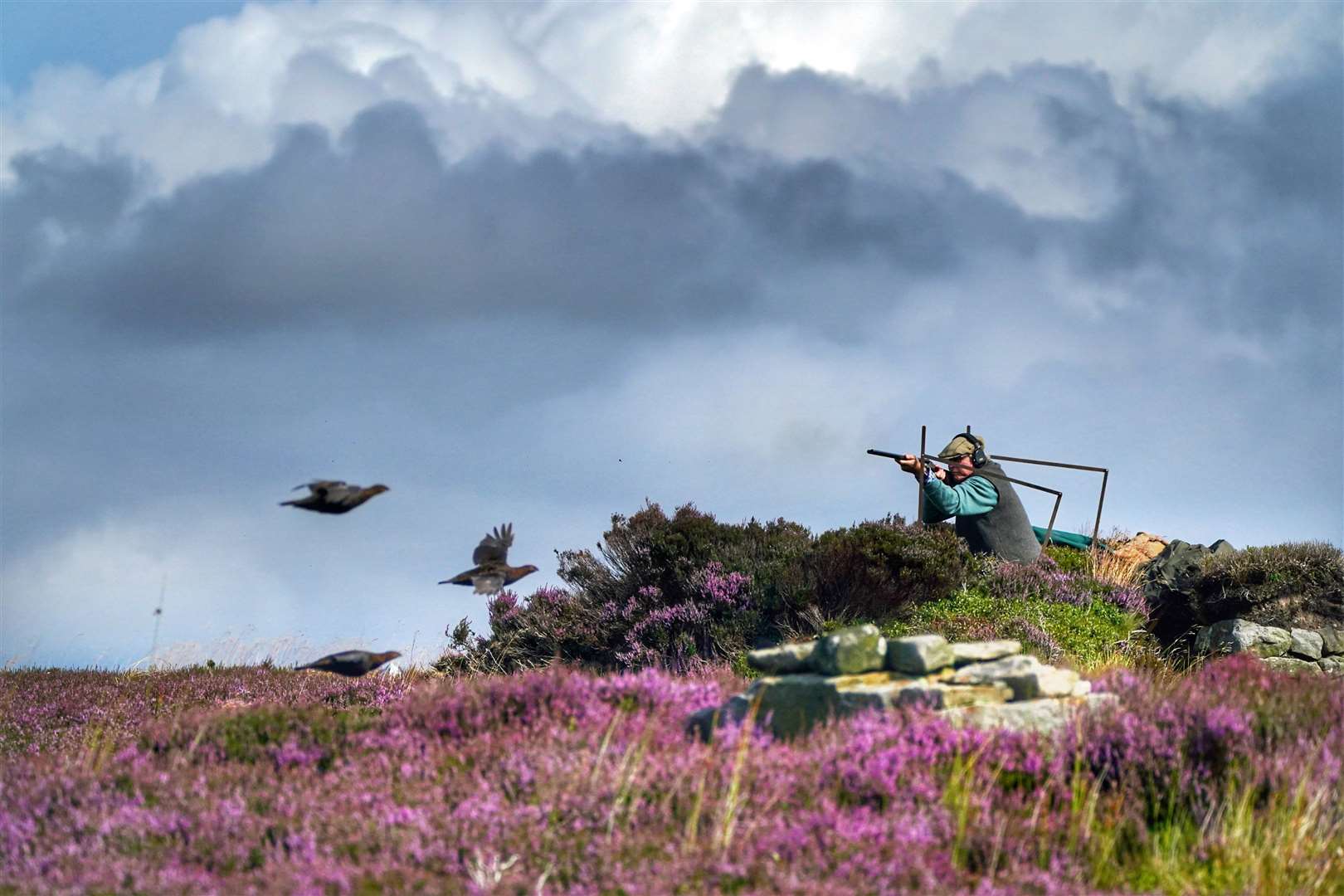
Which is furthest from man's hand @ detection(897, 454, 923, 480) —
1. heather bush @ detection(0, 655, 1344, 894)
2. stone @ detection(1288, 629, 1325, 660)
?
heather bush @ detection(0, 655, 1344, 894)

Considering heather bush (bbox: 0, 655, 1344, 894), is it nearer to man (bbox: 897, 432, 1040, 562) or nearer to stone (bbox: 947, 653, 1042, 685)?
stone (bbox: 947, 653, 1042, 685)

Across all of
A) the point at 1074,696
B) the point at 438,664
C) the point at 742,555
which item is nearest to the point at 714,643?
the point at 742,555

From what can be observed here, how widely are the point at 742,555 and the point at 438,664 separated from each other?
4618 mm

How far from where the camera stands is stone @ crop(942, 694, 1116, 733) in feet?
22.0

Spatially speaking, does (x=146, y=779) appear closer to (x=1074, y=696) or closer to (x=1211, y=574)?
(x=1074, y=696)

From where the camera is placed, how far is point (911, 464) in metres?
15.4

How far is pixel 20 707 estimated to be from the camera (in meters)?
12.2

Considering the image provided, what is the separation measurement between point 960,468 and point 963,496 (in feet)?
1.49

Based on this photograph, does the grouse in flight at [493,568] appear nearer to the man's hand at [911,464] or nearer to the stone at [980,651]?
the stone at [980,651]

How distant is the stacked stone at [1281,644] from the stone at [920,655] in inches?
368

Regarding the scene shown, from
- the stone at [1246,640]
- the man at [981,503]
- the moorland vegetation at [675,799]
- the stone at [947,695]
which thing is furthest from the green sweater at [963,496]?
the stone at [947,695]

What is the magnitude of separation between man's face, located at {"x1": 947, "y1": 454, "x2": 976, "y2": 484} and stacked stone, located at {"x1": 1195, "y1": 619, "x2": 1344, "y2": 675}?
3.84 metres

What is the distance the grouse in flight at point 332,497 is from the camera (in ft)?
26.9

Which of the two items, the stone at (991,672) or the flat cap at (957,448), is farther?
the flat cap at (957,448)
